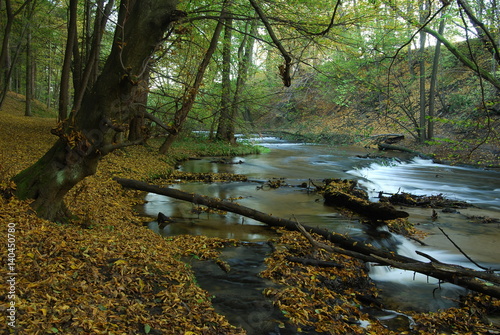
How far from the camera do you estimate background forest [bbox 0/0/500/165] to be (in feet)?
20.8

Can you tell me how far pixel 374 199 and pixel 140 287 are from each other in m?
8.54

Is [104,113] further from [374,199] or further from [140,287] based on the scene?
[374,199]

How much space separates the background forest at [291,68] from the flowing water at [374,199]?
5.99 feet

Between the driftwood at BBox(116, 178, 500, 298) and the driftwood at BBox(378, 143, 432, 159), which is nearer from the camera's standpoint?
the driftwood at BBox(116, 178, 500, 298)

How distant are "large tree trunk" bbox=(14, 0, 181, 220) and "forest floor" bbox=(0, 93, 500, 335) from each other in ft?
1.31

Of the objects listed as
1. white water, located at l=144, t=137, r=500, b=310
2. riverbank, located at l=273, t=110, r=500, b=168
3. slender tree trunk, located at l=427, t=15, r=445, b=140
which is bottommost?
white water, located at l=144, t=137, r=500, b=310

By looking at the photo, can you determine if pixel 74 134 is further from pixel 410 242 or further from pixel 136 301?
pixel 410 242

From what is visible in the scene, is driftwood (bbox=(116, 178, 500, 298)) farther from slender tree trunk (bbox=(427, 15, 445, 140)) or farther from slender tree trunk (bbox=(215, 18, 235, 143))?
slender tree trunk (bbox=(427, 15, 445, 140))

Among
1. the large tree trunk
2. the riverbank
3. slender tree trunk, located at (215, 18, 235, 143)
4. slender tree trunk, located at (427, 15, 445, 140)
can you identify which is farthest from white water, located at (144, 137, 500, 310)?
slender tree trunk, located at (427, 15, 445, 140)

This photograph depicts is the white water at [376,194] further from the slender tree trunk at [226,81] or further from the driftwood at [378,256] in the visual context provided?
the slender tree trunk at [226,81]

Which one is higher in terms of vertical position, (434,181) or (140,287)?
(434,181)

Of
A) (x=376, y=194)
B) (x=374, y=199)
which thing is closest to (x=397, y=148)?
(x=376, y=194)

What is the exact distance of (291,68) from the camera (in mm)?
5461

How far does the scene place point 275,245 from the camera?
5.77 metres
